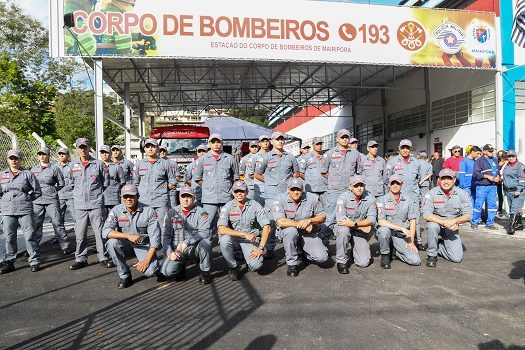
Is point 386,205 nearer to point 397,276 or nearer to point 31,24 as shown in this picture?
point 397,276

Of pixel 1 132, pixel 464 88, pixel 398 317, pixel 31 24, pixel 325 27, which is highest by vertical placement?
pixel 31 24

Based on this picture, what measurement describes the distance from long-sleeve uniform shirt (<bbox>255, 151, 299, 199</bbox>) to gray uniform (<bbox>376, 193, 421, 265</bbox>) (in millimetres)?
1525

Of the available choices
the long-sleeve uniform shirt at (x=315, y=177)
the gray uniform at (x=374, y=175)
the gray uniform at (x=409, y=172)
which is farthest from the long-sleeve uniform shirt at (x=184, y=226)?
the gray uniform at (x=409, y=172)

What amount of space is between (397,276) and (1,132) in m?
7.58

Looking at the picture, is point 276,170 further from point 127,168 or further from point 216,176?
point 127,168

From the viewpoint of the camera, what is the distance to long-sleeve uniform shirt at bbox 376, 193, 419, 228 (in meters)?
5.49

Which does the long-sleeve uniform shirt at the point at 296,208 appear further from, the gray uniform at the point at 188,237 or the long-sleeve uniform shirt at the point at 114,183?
the long-sleeve uniform shirt at the point at 114,183

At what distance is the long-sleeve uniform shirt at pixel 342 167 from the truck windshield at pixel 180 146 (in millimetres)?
6063

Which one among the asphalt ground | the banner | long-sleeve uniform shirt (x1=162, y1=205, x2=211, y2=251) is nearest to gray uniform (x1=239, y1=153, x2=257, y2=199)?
long-sleeve uniform shirt (x1=162, y1=205, x2=211, y2=251)

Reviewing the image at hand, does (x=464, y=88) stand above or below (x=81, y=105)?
below

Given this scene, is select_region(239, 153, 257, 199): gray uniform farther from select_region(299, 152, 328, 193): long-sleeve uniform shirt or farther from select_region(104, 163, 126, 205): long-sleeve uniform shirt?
select_region(104, 163, 126, 205): long-sleeve uniform shirt

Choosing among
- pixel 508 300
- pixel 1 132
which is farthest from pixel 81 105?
pixel 508 300

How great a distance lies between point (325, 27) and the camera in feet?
35.0

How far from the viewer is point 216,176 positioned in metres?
5.85
